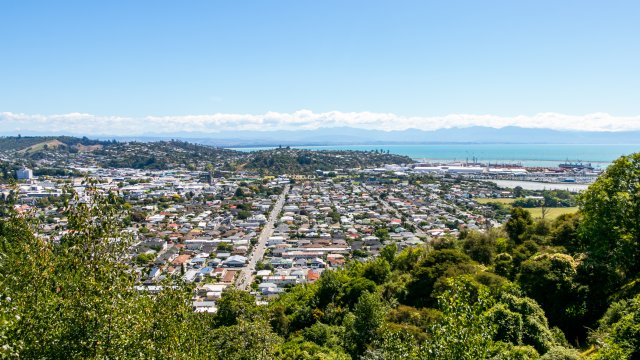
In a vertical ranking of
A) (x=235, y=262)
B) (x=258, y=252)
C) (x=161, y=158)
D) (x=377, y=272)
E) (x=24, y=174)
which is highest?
(x=161, y=158)

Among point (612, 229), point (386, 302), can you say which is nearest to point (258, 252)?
point (386, 302)

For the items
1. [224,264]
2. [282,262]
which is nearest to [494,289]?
[282,262]

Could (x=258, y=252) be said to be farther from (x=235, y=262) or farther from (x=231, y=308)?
(x=231, y=308)

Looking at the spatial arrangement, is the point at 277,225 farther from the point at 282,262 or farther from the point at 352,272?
the point at 352,272

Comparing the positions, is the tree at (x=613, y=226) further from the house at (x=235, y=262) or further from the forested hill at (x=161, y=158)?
the forested hill at (x=161, y=158)

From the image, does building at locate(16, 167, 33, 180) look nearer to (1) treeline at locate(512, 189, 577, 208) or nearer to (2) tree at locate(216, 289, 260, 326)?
(2) tree at locate(216, 289, 260, 326)

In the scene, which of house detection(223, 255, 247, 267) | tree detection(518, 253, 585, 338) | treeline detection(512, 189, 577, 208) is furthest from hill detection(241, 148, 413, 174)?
tree detection(518, 253, 585, 338)

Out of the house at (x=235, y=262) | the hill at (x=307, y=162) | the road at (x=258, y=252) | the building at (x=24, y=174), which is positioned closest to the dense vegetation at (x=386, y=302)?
the road at (x=258, y=252)

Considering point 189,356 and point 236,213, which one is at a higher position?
point 189,356
